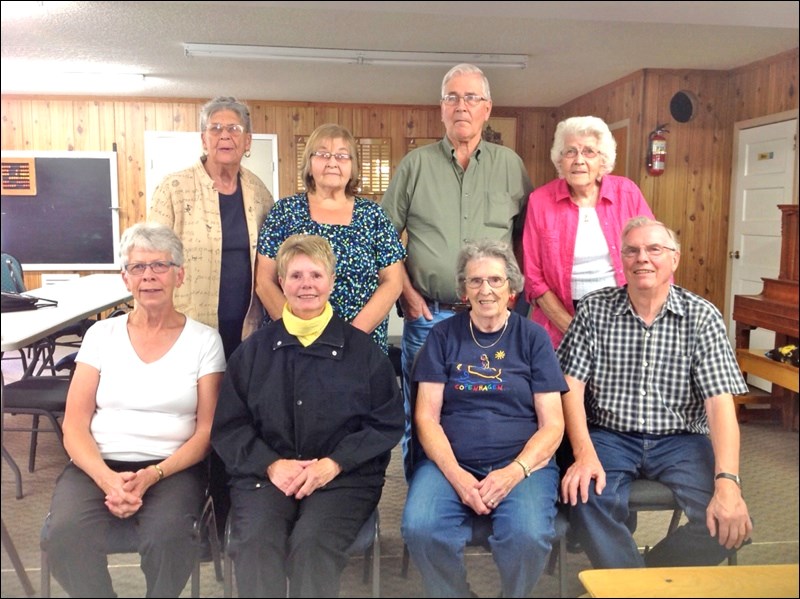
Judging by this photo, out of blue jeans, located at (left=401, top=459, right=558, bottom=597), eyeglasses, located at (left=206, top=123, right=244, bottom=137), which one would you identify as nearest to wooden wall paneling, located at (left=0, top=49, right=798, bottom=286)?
eyeglasses, located at (left=206, top=123, right=244, bottom=137)

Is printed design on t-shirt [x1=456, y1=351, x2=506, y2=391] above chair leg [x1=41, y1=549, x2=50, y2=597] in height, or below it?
above

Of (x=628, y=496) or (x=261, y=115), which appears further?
(x=261, y=115)

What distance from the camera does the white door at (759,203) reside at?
1096 mm

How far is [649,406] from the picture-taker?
5.44ft

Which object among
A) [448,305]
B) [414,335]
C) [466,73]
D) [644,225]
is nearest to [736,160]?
[644,225]

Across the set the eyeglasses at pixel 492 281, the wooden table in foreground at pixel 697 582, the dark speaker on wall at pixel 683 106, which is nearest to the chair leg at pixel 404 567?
the wooden table in foreground at pixel 697 582

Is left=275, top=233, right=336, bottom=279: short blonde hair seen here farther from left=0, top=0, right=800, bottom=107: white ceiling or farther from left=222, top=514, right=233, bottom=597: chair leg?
left=222, top=514, right=233, bottom=597: chair leg

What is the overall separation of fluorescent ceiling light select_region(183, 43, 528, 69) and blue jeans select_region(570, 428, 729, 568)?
1.11 metres

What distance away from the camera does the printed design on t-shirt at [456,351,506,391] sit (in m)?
1.60

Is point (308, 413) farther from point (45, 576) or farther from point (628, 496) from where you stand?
point (628, 496)

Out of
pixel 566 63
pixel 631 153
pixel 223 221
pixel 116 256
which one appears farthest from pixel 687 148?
pixel 116 256

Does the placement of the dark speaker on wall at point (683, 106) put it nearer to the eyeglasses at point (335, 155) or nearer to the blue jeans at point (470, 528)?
the eyeglasses at point (335, 155)

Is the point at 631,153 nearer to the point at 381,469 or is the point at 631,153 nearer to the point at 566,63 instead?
the point at 566,63

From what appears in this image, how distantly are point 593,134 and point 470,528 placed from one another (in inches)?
43.6
